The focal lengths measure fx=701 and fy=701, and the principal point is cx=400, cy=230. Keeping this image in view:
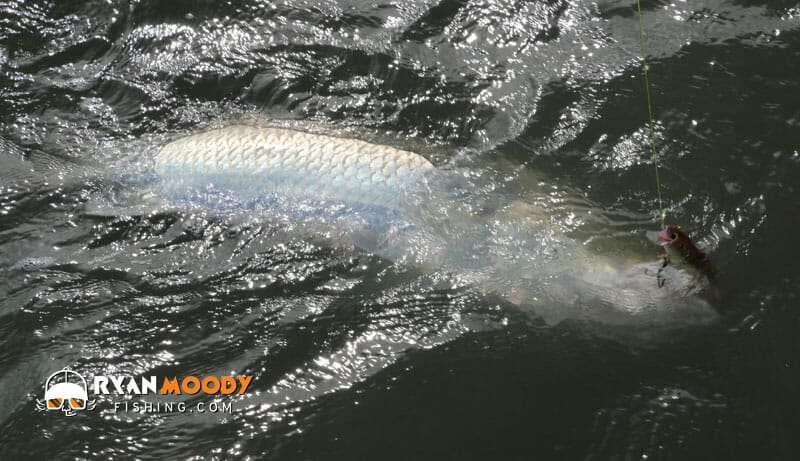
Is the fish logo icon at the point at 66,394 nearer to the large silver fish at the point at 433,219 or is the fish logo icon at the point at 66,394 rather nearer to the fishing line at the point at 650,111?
the large silver fish at the point at 433,219

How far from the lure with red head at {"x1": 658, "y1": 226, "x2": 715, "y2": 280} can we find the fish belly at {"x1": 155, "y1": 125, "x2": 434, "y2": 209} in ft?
5.27

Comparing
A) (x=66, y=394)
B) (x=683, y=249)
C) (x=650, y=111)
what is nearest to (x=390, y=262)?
(x=683, y=249)

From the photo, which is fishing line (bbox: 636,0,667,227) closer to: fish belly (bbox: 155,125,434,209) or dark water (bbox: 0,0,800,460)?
dark water (bbox: 0,0,800,460)

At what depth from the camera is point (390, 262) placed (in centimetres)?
423

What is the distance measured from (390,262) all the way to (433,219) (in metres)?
0.37

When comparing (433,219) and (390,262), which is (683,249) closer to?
(433,219)

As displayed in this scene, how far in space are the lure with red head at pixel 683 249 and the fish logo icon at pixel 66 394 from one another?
10.00 feet

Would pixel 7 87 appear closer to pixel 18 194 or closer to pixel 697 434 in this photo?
pixel 18 194

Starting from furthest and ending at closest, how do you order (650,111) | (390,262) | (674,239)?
(650,111) → (390,262) → (674,239)

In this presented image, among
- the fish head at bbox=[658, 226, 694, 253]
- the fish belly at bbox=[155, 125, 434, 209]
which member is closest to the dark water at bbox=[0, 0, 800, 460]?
the fish belly at bbox=[155, 125, 434, 209]

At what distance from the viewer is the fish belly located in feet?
14.0

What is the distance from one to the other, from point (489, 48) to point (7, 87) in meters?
3.93

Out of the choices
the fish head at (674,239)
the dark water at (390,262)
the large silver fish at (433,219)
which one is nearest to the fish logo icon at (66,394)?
the dark water at (390,262)

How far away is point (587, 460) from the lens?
3.27 metres
